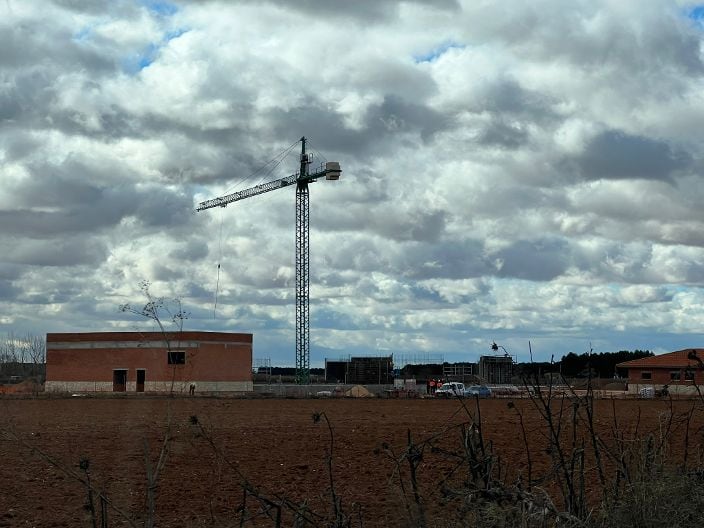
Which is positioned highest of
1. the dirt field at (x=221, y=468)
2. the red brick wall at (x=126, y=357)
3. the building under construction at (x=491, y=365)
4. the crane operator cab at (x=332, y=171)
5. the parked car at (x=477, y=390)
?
the crane operator cab at (x=332, y=171)

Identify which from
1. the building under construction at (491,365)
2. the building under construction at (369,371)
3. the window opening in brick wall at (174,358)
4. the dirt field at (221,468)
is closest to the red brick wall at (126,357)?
the building under construction at (369,371)

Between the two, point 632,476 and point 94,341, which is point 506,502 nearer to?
point 632,476

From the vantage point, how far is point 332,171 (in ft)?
426

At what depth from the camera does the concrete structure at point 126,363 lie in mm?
89125

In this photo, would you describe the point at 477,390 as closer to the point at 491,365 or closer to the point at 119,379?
the point at 491,365

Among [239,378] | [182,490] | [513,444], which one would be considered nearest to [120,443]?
[182,490]

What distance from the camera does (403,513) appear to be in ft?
22.5

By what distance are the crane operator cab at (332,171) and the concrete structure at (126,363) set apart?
135 ft

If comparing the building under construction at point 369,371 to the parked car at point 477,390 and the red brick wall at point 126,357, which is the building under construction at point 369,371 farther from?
the parked car at point 477,390

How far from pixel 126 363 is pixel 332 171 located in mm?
49994

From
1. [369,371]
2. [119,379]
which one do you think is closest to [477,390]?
[119,379]

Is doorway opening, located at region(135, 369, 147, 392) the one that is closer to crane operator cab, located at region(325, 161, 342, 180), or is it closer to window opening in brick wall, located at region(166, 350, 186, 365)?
crane operator cab, located at region(325, 161, 342, 180)

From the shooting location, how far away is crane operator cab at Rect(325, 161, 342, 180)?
5113 inches

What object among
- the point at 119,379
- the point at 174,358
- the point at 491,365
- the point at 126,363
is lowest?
the point at 119,379
